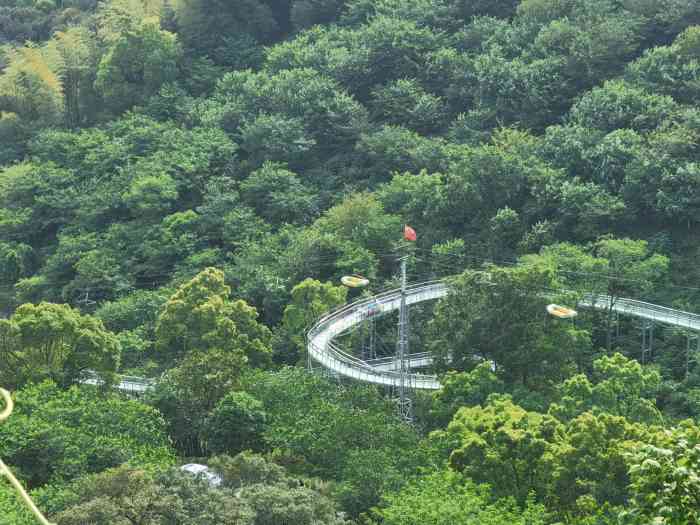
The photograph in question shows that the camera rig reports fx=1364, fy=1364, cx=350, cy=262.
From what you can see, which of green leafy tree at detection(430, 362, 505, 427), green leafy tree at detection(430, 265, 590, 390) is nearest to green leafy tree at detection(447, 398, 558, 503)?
green leafy tree at detection(430, 362, 505, 427)

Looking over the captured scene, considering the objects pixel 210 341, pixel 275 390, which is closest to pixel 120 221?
pixel 210 341

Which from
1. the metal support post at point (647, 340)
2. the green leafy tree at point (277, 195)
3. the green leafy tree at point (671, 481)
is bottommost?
the metal support post at point (647, 340)

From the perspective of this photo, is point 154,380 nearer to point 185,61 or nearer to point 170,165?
point 170,165

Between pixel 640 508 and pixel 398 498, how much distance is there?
19.0m

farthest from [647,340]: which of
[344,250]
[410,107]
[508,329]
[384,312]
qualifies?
[410,107]

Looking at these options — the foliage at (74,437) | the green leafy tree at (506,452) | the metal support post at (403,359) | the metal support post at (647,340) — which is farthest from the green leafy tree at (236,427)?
the metal support post at (647,340)

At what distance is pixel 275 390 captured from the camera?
45.3m

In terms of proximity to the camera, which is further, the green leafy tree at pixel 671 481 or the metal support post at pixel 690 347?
the metal support post at pixel 690 347

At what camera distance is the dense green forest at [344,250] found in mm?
37375

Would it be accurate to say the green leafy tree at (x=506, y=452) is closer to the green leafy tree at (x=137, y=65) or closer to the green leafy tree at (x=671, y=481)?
the green leafy tree at (x=671, y=481)

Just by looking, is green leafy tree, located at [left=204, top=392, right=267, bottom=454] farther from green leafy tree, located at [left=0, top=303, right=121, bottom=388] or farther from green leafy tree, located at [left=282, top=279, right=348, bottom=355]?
green leafy tree, located at [left=282, top=279, right=348, bottom=355]

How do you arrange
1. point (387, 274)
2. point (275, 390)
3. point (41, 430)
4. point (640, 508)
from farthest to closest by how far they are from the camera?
point (387, 274)
point (275, 390)
point (41, 430)
point (640, 508)

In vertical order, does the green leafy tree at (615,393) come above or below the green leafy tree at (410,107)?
below

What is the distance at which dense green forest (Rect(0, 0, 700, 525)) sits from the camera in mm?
37375
